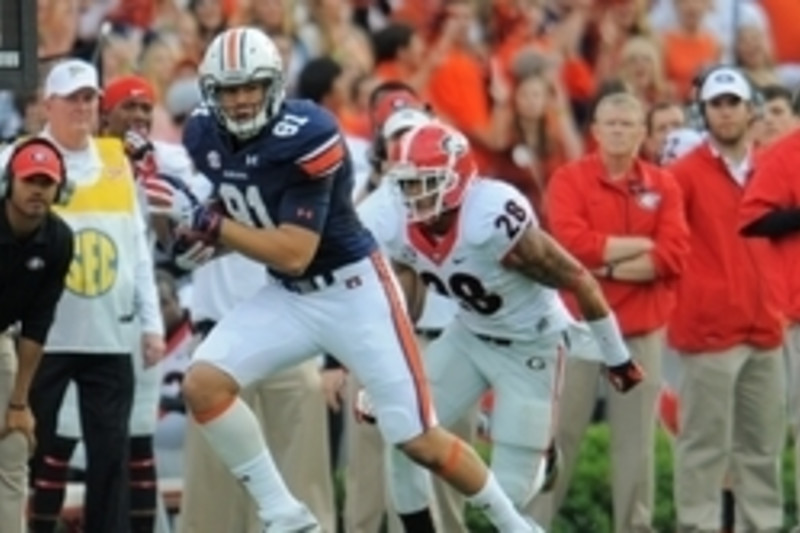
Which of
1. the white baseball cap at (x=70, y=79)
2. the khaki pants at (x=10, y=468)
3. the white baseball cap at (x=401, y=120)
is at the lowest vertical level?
the khaki pants at (x=10, y=468)

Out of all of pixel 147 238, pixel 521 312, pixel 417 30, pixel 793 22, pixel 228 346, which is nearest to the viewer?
pixel 228 346

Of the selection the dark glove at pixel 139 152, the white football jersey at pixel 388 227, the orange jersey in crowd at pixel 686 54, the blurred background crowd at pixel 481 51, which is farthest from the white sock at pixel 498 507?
the orange jersey in crowd at pixel 686 54

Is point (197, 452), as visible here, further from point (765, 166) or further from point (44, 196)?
point (765, 166)

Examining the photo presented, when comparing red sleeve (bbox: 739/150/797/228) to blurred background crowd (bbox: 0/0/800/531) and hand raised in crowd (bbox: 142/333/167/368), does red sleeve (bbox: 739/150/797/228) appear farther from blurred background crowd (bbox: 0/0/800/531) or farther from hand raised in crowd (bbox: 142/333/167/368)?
hand raised in crowd (bbox: 142/333/167/368)

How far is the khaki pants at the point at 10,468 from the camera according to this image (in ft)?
41.0

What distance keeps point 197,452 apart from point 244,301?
4.05ft

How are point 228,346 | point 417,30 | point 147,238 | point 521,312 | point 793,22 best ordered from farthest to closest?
1. point 793,22
2. point 417,30
3. point 147,238
4. point 521,312
5. point 228,346

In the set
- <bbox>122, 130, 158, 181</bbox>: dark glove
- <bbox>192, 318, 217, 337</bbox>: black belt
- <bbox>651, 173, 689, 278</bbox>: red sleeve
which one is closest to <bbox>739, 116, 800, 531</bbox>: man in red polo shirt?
<bbox>651, 173, 689, 278</bbox>: red sleeve

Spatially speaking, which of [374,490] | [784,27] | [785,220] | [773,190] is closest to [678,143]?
[773,190]

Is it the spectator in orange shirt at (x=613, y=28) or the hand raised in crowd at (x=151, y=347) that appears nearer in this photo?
the hand raised in crowd at (x=151, y=347)

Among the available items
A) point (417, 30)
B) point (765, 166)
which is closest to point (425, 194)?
point (765, 166)

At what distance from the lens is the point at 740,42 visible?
60.1ft

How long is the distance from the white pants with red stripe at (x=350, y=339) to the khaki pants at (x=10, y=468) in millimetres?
1106

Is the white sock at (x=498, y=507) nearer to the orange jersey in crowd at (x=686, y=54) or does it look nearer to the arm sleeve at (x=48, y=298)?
the arm sleeve at (x=48, y=298)
